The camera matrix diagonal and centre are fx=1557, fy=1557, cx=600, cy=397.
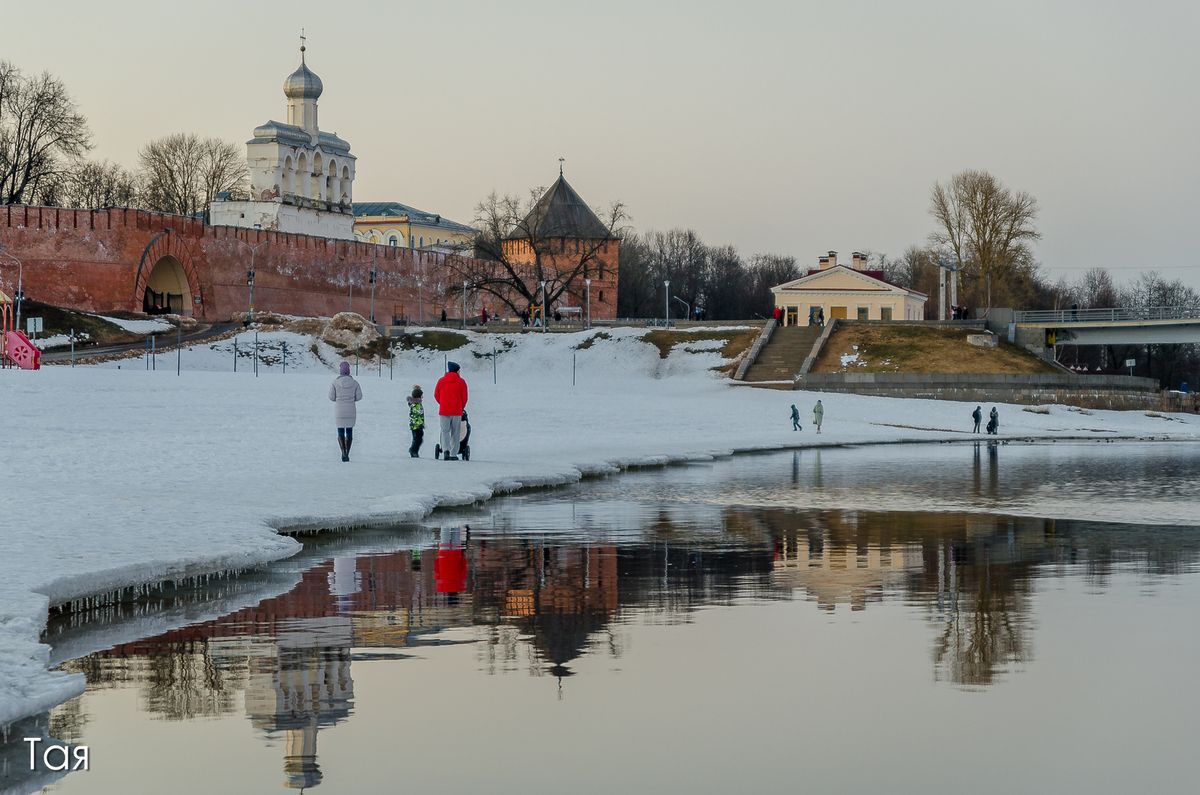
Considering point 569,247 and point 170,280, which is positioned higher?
point 569,247

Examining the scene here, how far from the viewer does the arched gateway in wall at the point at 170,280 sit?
67.8m

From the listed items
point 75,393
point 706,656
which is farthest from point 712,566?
point 75,393

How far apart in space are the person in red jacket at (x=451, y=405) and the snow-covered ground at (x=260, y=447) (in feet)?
1.90

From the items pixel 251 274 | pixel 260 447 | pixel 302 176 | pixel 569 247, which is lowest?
pixel 260 447

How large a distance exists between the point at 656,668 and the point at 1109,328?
62.3 m

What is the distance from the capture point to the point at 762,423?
42.9 m

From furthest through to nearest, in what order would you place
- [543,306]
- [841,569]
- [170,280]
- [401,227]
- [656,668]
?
[401,227] < [543,306] < [170,280] < [841,569] < [656,668]

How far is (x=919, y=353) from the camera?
202ft

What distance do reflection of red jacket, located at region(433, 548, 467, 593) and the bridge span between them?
5651 cm

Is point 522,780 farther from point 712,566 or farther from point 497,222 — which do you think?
point 497,222

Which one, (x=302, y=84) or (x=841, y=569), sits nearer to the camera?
(x=841, y=569)

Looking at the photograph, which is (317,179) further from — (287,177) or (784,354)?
(784,354)

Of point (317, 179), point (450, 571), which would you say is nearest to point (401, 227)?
point (317, 179)

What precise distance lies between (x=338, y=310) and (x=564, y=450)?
174 ft
